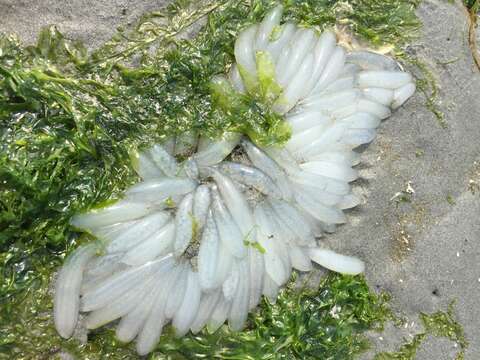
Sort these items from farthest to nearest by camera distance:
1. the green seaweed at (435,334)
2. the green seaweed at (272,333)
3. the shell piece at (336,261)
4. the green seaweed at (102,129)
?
the green seaweed at (435,334) → the shell piece at (336,261) → the green seaweed at (272,333) → the green seaweed at (102,129)

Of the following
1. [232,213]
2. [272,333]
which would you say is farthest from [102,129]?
[272,333]

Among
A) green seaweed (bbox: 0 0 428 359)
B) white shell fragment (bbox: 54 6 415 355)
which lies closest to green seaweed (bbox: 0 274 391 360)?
green seaweed (bbox: 0 0 428 359)

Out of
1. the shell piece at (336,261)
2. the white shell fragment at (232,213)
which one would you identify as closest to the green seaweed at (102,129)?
the white shell fragment at (232,213)

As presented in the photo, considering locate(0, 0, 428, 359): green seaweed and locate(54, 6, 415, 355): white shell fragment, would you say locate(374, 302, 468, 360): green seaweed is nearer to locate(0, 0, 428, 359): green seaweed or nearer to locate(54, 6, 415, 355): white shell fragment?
locate(0, 0, 428, 359): green seaweed

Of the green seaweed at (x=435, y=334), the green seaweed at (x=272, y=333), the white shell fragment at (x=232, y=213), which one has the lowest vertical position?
the green seaweed at (x=435, y=334)

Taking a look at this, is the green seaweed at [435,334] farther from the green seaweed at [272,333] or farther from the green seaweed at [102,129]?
the green seaweed at [102,129]

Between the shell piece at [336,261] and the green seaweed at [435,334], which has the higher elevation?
the shell piece at [336,261]
